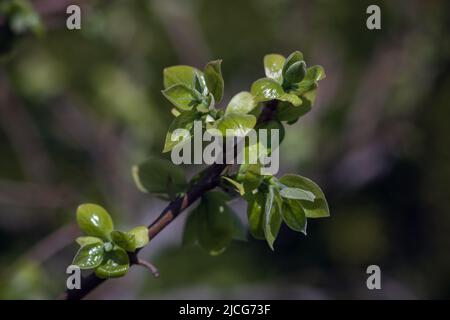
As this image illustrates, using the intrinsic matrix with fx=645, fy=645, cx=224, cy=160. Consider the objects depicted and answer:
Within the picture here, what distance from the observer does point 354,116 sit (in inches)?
121

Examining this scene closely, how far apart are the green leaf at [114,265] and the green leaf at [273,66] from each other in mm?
321

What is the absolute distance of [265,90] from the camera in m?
0.86

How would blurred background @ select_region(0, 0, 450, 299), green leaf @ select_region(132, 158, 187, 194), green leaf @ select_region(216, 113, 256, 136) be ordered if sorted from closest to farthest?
green leaf @ select_region(216, 113, 256, 136) → green leaf @ select_region(132, 158, 187, 194) → blurred background @ select_region(0, 0, 450, 299)

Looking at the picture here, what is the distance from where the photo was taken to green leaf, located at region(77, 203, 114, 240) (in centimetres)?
91

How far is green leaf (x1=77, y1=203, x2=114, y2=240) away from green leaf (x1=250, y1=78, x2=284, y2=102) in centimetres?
27

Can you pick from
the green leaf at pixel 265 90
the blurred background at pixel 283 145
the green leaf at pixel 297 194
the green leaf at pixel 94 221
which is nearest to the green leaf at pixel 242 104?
the green leaf at pixel 265 90

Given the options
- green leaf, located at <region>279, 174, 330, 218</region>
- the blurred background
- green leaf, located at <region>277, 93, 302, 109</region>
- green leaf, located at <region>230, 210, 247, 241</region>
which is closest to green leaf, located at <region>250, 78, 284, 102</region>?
green leaf, located at <region>277, 93, 302, 109</region>

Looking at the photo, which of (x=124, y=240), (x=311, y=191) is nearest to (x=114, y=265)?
(x=124, y=240)

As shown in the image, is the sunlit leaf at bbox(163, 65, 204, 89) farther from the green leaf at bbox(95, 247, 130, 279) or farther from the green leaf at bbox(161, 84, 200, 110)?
the green leaf at bbox(95, 247, 130, 279)

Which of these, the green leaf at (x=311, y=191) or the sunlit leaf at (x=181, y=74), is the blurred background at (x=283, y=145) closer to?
the sunlit leaf at (x=181, y=74)

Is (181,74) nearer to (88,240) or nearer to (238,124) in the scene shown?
(238,124)

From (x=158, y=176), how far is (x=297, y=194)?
26 cm
